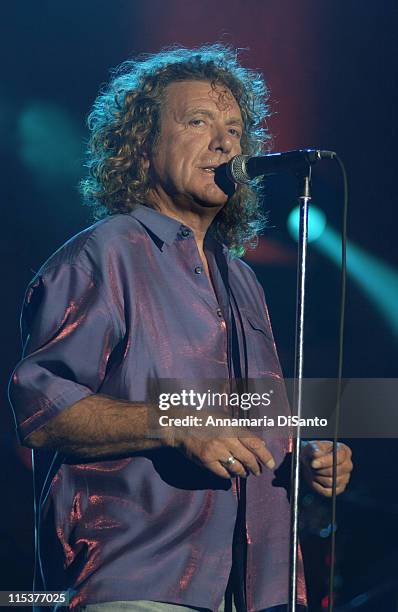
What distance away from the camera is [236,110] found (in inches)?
105

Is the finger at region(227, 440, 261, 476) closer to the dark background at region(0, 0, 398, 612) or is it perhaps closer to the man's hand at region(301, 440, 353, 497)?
the man's hand at region(301, 440, 353, 497)

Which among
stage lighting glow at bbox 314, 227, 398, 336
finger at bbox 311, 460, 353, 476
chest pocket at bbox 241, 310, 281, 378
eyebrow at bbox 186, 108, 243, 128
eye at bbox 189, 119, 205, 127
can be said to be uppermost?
eyebrow at bbox 186, 108, 243, 128

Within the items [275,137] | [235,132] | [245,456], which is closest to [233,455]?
[245,456]

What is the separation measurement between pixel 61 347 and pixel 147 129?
0.95m

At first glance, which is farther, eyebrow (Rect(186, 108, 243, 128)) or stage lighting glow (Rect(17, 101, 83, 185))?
stage lighting glow (Rect(17, 101, 83, 185))

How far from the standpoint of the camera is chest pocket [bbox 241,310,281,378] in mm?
2395

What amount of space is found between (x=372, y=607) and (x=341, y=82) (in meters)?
2.33

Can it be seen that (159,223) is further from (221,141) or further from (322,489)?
(322,489)

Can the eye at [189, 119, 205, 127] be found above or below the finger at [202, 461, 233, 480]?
above

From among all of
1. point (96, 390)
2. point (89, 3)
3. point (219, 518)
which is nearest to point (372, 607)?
point (219, 518)

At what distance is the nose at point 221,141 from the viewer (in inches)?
98.4

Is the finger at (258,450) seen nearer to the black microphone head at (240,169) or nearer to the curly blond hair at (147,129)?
the black microphone head at (240,169)

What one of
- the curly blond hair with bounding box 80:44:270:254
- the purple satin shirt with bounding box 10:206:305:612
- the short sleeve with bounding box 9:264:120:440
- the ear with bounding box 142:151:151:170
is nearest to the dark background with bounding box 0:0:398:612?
the curly blond hair with bounding box 80:44:270:254

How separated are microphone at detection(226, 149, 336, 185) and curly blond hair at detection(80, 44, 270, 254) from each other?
46 centimetres
